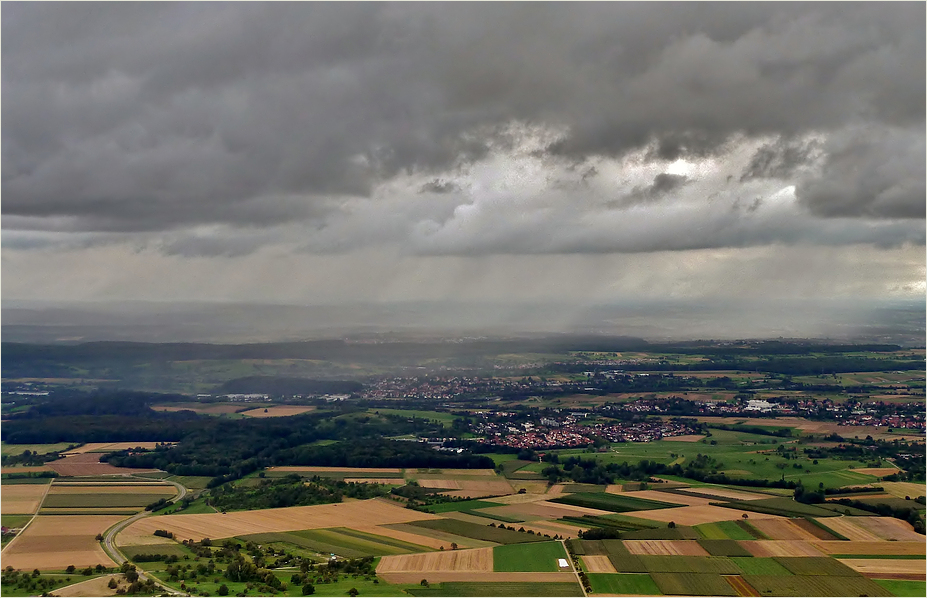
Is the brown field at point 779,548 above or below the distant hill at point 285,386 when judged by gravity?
below

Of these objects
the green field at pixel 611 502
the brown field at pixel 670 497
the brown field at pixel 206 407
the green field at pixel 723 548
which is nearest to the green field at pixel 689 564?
the green field at pixel 723 548

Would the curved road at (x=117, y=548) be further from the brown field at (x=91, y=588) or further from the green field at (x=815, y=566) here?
the green field at (x=815, y=566)

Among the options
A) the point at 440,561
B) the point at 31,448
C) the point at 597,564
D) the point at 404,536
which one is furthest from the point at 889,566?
the point at 31,448

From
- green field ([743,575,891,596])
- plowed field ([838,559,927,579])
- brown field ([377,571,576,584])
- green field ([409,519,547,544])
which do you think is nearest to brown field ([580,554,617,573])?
brown field ([377,571,576,584])

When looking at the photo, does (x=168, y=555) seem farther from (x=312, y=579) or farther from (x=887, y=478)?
(x=887, y=478)

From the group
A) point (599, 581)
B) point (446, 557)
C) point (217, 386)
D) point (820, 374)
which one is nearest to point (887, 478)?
point (599, 581)

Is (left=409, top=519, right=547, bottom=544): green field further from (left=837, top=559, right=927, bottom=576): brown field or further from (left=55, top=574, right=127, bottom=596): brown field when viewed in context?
(left=55, top=574, right=127, bottom=596): brown field
